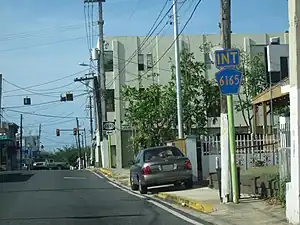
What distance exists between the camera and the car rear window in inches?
803

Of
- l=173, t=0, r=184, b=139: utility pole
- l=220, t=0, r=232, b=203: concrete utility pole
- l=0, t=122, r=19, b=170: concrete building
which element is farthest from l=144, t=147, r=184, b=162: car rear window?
l=0, t=122, r=19, b=170: concrete building

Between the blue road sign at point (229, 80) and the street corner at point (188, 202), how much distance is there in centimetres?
272

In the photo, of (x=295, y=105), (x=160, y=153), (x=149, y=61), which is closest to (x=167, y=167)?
(x=160, y=153)

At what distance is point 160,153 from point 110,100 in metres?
29.6

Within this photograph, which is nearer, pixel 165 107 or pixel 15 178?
pixel 15 178

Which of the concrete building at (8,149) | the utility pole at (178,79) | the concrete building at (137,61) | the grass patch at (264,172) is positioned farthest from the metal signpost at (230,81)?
the concrete building at (8,149)

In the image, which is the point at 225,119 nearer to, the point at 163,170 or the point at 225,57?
the point at 225,57

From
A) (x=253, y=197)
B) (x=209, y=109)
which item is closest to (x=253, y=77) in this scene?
(x=209, y=109)

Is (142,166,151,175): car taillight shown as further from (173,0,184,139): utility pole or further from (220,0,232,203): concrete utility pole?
(173,0,184,139): utility pole

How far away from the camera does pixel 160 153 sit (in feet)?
67.4

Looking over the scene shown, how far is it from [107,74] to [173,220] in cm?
3770

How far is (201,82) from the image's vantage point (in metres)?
37.1

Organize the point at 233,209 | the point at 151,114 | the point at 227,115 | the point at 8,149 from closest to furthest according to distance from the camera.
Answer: the point at 233,209, the point at 227,115, the point at 151,114, the point at 8,149

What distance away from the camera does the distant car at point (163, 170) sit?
19812 millimetres
